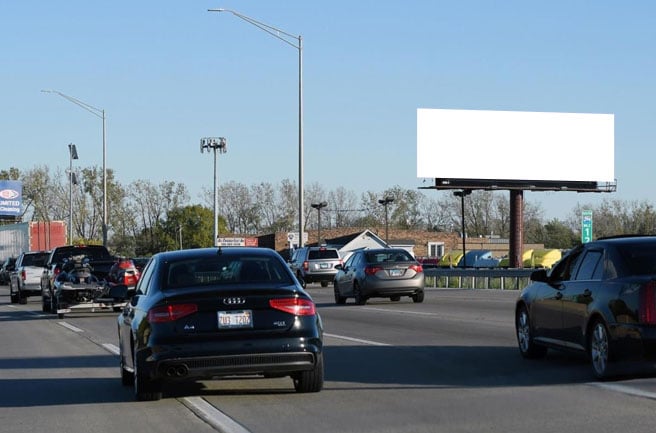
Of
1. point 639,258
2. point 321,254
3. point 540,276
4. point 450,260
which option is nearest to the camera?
point 639,258

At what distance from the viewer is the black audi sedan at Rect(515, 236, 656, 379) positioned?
1199cm

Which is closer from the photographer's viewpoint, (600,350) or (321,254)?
(600,350)

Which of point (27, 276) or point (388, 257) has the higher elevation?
point (388, 257)

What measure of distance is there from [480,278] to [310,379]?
1557 inches

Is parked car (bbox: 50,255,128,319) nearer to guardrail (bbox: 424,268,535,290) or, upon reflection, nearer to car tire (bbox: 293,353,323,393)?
car tire (bbox: 293,353,323,393)

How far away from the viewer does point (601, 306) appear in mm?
12633

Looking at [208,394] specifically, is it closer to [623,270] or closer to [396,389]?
[396,389]

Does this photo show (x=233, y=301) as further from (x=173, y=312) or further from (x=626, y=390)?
(x=626, y=390)

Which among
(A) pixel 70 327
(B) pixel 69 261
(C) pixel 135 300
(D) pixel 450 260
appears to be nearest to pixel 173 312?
(C) pixel 135 300

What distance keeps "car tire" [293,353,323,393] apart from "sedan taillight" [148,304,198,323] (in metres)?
1.41

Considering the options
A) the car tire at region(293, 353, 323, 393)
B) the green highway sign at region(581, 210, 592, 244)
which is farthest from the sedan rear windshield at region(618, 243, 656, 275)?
the green highway sign at region(581, 210, 592, 244)

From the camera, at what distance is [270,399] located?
11.9 m

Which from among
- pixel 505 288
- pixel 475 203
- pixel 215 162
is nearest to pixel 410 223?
pixel 475 203

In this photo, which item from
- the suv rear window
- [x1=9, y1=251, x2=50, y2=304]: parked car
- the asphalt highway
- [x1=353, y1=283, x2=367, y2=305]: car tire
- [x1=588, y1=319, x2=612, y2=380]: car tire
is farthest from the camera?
the suv rear window
